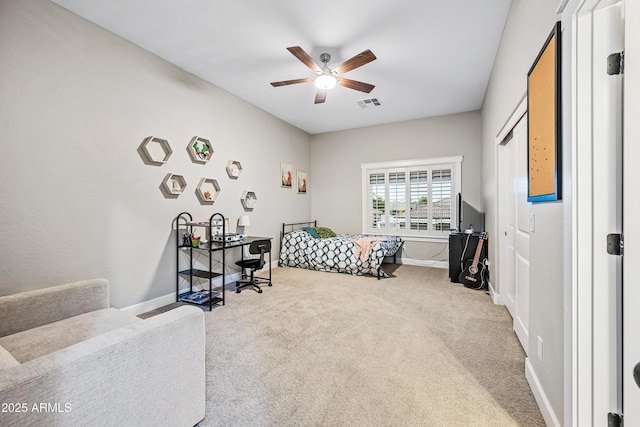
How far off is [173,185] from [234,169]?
3.52 feet

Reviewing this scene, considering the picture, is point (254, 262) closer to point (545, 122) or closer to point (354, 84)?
point (354, 84)

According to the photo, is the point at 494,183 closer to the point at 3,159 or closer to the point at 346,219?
the point at 346,219

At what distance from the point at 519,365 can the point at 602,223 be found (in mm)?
1440

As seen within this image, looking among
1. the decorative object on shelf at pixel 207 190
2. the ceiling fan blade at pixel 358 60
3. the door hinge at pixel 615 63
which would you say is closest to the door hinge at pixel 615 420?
the door hinge at pixel 615 63

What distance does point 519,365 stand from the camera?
200 centimetres

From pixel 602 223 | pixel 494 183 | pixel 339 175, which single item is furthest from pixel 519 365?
pixel 339 175

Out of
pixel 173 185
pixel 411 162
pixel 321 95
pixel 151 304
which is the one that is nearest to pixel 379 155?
pixel 411 162

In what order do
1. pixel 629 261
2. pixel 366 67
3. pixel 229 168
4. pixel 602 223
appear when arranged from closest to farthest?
pixel 629 261, pixel 602 223, pixel 366 67, pixel 229 168

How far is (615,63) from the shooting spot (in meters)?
1.04

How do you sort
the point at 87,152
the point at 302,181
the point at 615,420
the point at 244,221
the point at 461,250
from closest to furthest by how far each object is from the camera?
1. the point at 615,420
2. the point at 87,152
3. the point at 461,250
4. the point at 244,221
5. the point at 302,181

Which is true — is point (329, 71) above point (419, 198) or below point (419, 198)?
above

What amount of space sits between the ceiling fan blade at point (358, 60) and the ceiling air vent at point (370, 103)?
162 centimetres

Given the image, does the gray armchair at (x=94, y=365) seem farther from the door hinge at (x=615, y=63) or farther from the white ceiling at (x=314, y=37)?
the white ceiling at (x=314, y=37)

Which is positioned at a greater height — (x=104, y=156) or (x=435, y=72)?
(x=435, y=72)
